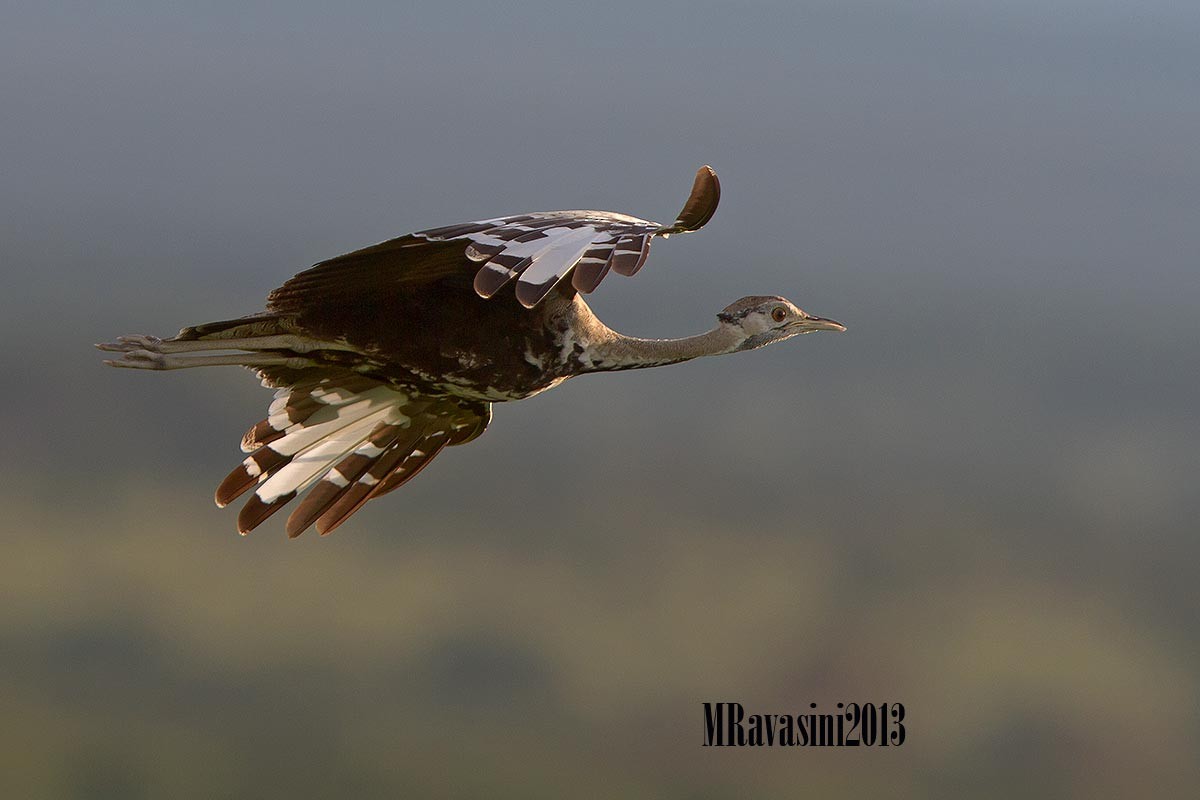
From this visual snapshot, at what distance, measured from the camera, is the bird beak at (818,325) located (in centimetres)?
886

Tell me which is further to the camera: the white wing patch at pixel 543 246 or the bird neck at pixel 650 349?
the bird neck at pixel 650 349

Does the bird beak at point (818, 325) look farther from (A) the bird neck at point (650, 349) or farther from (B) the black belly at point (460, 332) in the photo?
(B) the black belly at point (460, 332)

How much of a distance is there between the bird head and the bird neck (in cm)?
5

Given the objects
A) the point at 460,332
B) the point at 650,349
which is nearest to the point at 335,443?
the point at 460,332

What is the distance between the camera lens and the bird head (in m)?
8.80

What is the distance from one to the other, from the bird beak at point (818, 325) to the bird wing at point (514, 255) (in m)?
1.51

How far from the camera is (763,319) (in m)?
8.80

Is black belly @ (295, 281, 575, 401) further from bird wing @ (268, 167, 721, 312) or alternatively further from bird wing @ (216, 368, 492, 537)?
bird wing @ (216, 368, 492, 537)

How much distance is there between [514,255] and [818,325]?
2.38 metres

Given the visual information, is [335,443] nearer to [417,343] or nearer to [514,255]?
[417,343]

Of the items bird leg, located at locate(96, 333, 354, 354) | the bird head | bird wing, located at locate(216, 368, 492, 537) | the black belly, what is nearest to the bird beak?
the bird head

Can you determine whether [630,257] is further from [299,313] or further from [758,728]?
[758,728]

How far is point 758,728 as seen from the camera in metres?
14.6

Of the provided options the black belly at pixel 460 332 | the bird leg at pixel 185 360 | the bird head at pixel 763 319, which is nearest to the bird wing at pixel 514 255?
the black belly at pixel 460 332
